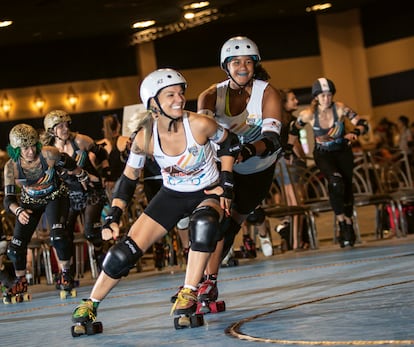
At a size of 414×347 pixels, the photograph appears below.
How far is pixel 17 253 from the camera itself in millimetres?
7535

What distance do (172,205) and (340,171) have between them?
177 inches

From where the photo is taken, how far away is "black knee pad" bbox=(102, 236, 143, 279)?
455cm

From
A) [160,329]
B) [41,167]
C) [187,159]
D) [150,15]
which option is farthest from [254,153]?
[150,15]

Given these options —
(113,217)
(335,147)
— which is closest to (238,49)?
(113,217)

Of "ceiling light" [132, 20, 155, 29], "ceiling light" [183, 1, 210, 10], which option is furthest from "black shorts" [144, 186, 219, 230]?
"ceiling light" [132, 20, 155, 29]

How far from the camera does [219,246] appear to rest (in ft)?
17.4

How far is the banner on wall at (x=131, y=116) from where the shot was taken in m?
9.84

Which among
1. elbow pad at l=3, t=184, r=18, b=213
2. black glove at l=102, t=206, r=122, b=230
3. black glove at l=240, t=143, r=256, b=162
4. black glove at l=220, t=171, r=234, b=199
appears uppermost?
elbow pad at l=3, t=184, r=18, b=213

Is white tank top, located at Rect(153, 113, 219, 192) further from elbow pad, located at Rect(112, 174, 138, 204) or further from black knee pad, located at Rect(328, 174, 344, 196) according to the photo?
black knee pad, located at Rect(328, 174, 344, 196)

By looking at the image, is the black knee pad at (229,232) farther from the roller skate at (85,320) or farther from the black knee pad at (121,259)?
the roller skate at (85,320)

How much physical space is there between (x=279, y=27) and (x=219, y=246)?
574 inches

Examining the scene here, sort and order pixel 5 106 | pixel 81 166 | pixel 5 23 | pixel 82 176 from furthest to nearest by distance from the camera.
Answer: pixel 5 106 → pixel 5 23 → pixel 81 166 → pixel 82 176

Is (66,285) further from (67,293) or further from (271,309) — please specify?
(271,309)

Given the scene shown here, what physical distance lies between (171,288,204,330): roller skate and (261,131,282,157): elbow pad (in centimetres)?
99
